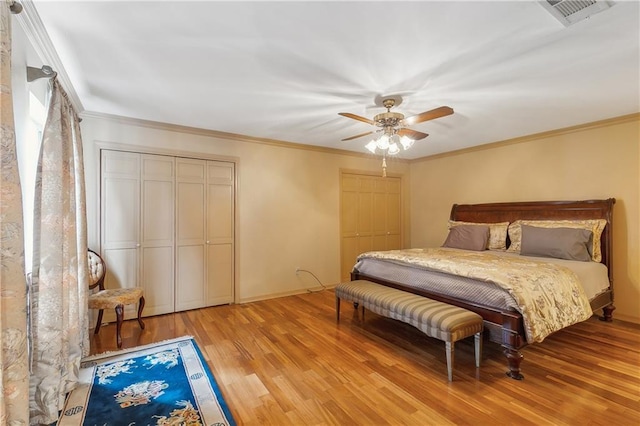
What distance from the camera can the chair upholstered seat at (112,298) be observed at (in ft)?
9.46

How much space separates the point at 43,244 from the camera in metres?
1.90

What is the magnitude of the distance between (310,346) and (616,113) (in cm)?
422

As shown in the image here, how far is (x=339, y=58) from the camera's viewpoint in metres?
2.18

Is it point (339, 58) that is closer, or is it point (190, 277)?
point (339, 58)

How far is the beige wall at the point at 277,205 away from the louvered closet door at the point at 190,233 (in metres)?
0.29

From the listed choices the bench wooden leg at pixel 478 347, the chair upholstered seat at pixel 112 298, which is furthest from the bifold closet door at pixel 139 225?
the bench wooden leg at pixel 478 347

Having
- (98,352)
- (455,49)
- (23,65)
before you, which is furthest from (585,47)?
(98,352)

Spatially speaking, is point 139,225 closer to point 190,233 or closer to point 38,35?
point 190,233

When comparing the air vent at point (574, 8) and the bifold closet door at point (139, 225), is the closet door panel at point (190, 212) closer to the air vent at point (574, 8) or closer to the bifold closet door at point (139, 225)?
the bifold closet door at point (139, 225)

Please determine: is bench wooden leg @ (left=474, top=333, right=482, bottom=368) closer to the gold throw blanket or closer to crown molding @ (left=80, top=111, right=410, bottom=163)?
the gold throw blanket

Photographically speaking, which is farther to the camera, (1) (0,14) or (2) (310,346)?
(2) (310,346)

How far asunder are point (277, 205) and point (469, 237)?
2891 millimetres

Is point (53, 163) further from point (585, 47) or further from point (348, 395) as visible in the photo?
point (585, 47)

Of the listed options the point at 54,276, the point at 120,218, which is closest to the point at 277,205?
the point at 120,218
